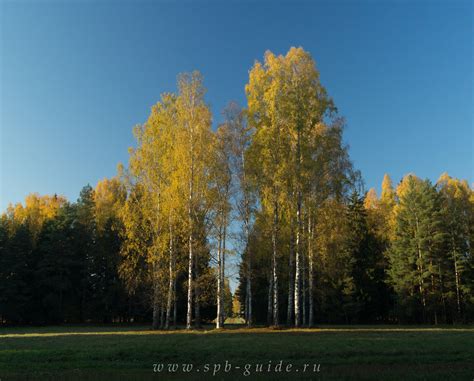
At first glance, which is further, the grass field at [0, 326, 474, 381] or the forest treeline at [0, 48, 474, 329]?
the forest treeline at [0, 48, 474, 329]

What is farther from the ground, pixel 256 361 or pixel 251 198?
pixel 251 198

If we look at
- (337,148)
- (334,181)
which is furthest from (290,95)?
(334,181)

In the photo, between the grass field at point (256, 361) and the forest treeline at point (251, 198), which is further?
the forest treeline at point (251, 198)

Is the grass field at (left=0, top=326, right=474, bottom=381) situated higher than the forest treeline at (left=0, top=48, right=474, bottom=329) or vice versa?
the forest treeline at (left=0, top=48, right=474, bottom=329)

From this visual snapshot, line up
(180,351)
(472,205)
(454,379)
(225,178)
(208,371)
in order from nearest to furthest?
(454,379) < (208,371) < (180,351) < (225,178) < (472,205)

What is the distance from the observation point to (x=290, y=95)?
2538cm

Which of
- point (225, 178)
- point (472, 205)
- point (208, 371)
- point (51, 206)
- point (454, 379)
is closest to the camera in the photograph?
point (454, 379)

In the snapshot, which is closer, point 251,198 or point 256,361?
point 256,361

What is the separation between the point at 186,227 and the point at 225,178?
439 cm

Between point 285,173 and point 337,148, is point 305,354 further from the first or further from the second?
point 337,148

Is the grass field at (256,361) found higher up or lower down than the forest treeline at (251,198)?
lower down

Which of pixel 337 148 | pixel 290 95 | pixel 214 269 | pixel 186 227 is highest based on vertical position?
pixel 290 95

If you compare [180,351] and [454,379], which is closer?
[454,379]

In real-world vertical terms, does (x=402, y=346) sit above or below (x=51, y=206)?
below
